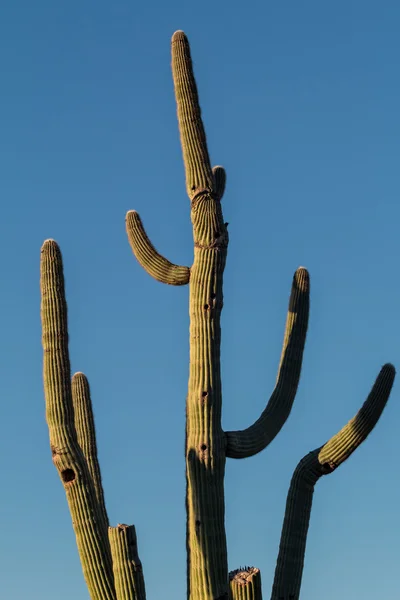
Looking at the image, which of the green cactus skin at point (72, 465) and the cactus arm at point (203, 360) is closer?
the green cactus skin at point (72, 465)

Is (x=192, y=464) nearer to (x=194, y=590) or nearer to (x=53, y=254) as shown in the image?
(x=194, y=590)

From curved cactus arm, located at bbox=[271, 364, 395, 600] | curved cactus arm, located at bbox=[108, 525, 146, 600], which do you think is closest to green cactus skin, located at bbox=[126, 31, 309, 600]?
curved cactus arm, located at bbox=[271, 364, 395, 600]

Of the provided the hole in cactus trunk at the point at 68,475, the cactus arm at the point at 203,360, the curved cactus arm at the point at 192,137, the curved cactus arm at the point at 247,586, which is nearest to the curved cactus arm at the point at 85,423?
the hole in cactus trunk at the point at 68,475

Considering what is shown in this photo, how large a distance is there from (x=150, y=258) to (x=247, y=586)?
130 inches

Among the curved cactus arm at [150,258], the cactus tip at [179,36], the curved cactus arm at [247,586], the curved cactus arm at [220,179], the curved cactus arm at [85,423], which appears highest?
the cactus tip at [179,36]

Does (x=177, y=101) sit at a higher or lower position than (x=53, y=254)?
higher

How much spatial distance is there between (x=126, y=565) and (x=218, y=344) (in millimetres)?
2223

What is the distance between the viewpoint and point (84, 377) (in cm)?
1121

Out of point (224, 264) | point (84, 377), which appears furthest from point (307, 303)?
point (84, 377)

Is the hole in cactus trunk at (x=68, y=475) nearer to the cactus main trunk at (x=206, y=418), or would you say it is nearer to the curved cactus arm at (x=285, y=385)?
the cactus main trunk at (x=206, y=418)

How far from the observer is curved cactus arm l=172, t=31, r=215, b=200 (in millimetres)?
10969

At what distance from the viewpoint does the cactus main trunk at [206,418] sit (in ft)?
32.2

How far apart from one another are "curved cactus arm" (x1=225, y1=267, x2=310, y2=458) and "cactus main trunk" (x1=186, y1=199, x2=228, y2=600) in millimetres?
260

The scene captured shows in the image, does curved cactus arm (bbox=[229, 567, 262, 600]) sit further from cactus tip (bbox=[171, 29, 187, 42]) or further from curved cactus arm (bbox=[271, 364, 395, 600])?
cactus tip (bbox=[171, 29, 187, 42])
